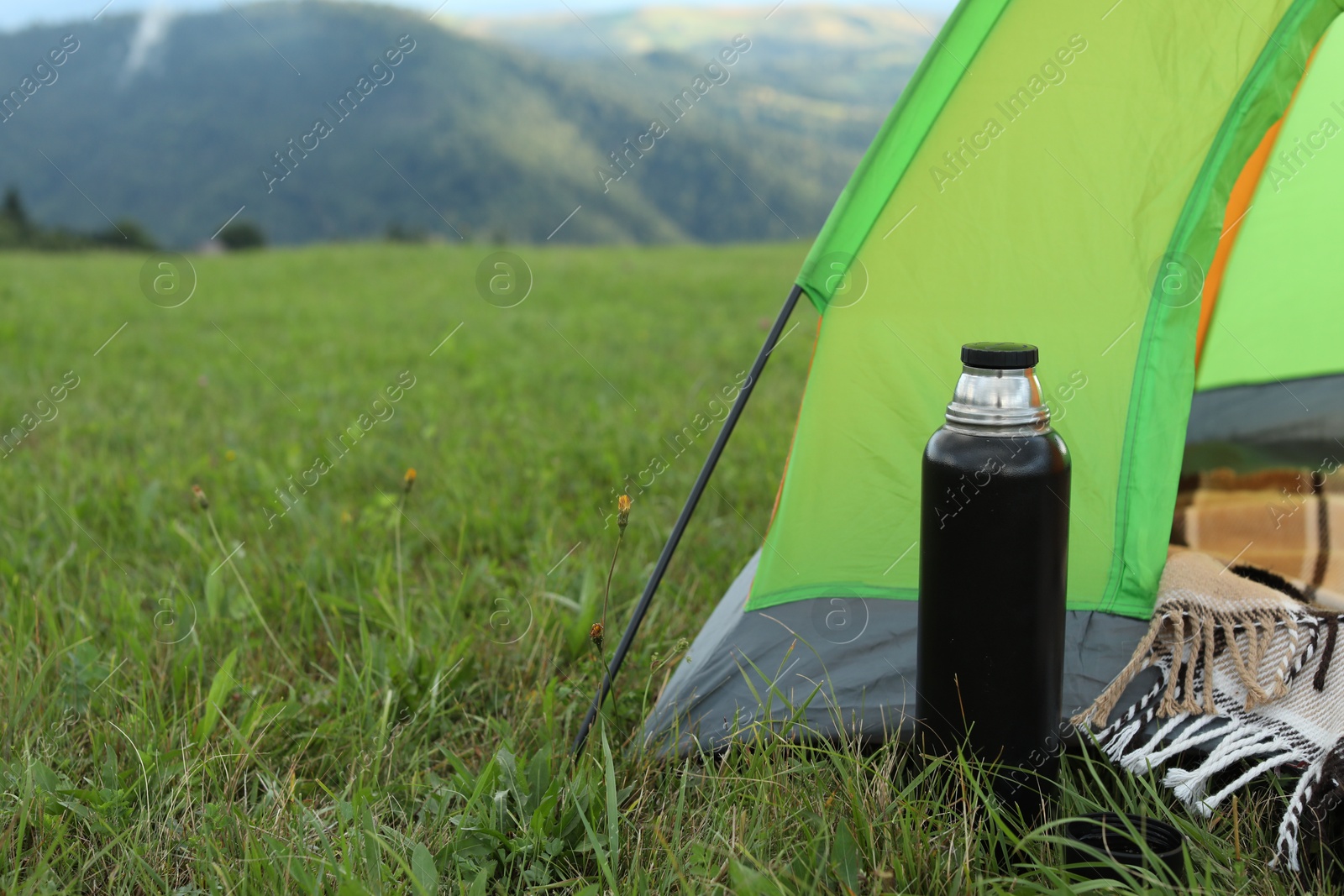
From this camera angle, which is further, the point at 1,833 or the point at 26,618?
the point at 26,618

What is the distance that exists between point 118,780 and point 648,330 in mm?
4505

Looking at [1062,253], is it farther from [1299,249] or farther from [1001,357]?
[1299,249]

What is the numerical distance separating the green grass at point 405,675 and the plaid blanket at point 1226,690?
0.06m

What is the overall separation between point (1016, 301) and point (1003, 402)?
460 mm

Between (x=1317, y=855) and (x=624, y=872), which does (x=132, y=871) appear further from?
(x=1317, y=855)

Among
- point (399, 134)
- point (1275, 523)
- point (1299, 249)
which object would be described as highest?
point (1299, 249)

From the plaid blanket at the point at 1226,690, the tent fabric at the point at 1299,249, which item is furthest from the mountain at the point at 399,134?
the plaid blanket at the point at 1226,690

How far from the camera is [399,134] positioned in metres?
113

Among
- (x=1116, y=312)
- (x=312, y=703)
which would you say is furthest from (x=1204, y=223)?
(x=312, y=703)

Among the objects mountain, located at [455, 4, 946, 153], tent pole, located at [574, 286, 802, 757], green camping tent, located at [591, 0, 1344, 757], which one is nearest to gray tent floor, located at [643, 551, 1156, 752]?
green camping tent, located at [591, 0, 1344, 757]

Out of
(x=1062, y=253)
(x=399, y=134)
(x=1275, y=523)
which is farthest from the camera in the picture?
(x=399, y=134)

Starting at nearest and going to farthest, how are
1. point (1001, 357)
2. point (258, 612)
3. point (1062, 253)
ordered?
point (1001, 357), point (1062, 253), point (258, 612)

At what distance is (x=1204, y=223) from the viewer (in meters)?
1.58

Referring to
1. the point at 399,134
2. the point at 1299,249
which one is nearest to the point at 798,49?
the point at 399,134
